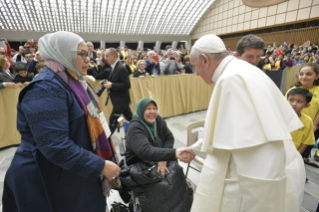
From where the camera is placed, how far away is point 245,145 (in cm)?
73

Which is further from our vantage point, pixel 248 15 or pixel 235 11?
pixel 235 11

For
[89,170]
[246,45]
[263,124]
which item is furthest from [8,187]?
[246,45]

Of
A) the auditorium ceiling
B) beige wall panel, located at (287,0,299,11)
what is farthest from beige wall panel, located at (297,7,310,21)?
the auditorium ceiling

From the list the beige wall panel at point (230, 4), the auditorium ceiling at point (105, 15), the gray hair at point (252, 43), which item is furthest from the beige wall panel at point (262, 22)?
the gray hair at point (252, 43)

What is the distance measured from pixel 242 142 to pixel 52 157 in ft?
3.04

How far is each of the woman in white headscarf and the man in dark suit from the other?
1859 mm

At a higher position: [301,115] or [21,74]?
[21,74]

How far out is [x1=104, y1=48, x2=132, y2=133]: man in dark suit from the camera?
114 inches

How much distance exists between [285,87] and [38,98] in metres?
7.57

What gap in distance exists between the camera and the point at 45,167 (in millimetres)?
941

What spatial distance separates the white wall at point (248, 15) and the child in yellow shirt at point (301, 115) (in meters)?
14.3

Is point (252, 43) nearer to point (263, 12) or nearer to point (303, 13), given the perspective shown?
point (303, 13)

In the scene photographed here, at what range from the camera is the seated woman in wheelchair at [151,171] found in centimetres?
139

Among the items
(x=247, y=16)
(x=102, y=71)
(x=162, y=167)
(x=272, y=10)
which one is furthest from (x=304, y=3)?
(x=162, y=167)
